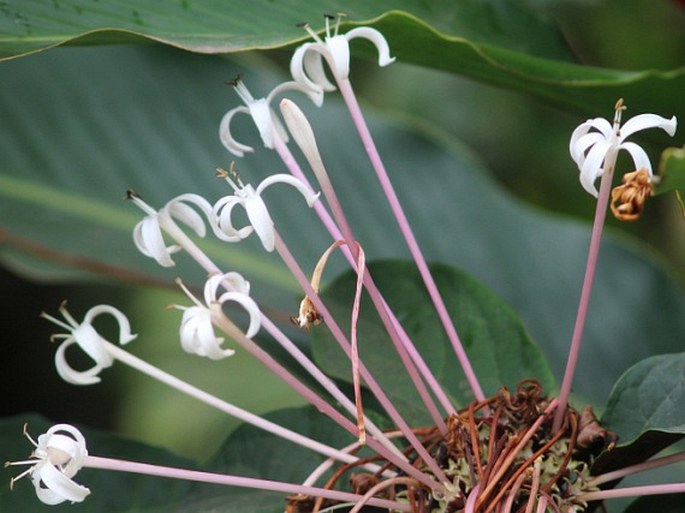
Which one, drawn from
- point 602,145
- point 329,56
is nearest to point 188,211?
point 329,56

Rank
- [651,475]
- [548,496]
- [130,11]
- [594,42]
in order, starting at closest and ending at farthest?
[548,496] → [130,11] → [651,475] → [594,42]

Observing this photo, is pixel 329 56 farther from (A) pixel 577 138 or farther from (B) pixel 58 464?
(B) pixel 58 464

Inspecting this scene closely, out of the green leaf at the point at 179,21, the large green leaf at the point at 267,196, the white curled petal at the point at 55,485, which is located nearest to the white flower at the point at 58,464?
the white curled petal at the point at 55,485

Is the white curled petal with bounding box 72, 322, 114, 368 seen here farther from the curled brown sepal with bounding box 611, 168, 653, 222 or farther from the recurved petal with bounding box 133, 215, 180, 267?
the curled brown sepal with bounding box 611, 168, 653, 222

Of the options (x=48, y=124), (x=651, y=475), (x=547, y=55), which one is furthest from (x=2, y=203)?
(x=651, y=475)

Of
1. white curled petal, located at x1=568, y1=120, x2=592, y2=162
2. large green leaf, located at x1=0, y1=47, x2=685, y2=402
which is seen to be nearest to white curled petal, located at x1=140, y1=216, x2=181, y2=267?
white curled petal, located at x1=568, y1=120, x2=592, y2=162

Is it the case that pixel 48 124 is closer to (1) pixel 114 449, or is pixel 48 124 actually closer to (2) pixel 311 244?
(2) pixel 311 244
